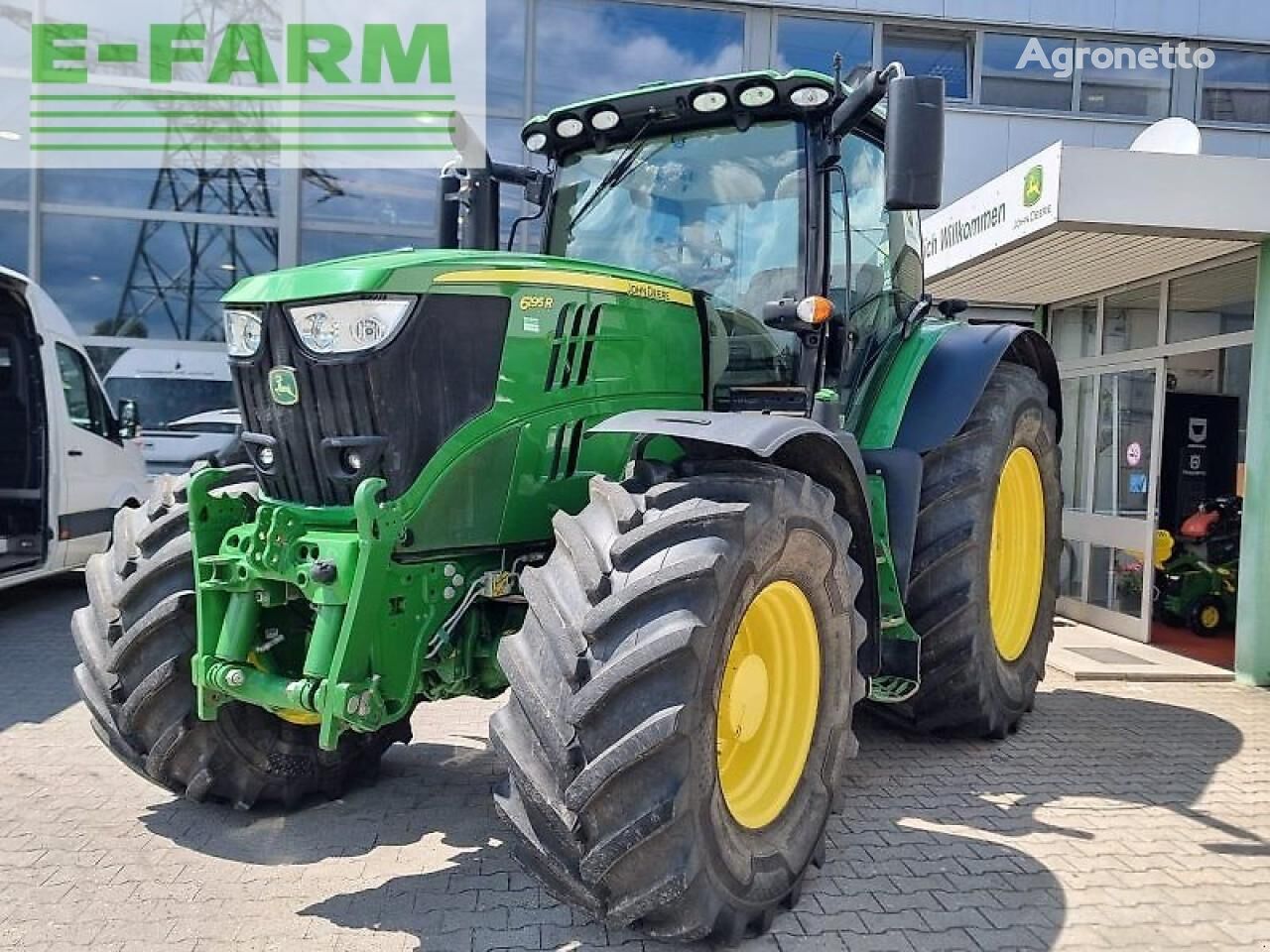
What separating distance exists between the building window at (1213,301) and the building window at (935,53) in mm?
5460

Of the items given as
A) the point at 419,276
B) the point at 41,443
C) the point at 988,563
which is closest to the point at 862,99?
the point at 419,276

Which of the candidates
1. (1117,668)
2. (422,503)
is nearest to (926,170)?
(422,503)

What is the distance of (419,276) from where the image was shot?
3.08 metres

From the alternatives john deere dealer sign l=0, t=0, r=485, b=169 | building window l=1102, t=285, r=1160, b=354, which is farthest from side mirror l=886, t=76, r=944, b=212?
john deere dealer sign l=0, t=0, r=485, b=169

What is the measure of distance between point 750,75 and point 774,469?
5.33ft

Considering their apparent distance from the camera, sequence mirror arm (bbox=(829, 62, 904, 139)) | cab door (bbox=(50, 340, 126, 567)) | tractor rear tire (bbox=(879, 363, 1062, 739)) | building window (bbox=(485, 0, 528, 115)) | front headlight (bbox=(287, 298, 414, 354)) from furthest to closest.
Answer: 1. building window (bbox=(485, 0, 528, 115))
2. cab door (bbox=(50, 340, 126, 567))
3. tractor rear tire (bbox=(879, 363, 1062, 739))
4. mirror arm (bbox=(829, 62, 904, 139))
5. front headlight (bbox=(287, 298, 414, 354))

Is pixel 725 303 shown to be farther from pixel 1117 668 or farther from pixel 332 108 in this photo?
pixel 332 108

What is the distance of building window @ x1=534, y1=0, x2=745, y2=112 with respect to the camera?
456 inches

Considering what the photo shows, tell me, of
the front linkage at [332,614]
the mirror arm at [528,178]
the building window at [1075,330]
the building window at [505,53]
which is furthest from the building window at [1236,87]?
the front linkage at [332,614]

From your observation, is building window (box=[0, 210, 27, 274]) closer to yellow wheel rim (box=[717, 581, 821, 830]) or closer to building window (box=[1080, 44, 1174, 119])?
yellow wheel rim (box=[717, 581, 821, 830])

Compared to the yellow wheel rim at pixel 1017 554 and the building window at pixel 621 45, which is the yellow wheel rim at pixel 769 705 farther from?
the building window at pixel 621 45

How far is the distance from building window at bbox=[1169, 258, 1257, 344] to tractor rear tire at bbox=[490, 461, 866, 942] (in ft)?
16.2

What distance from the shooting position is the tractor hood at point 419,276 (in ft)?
10.0

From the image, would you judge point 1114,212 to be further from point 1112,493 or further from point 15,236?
point 15,236
